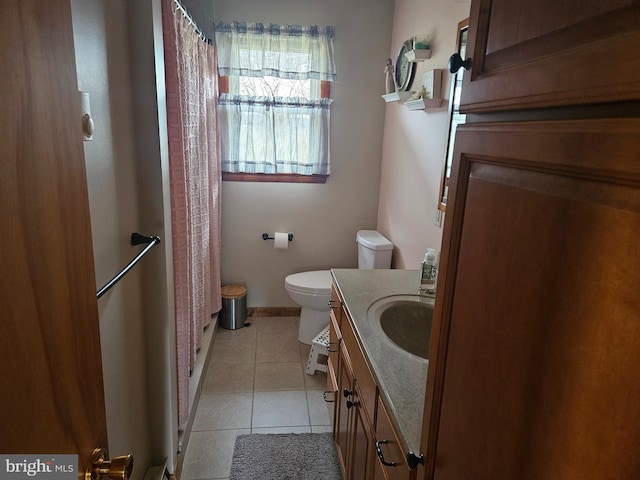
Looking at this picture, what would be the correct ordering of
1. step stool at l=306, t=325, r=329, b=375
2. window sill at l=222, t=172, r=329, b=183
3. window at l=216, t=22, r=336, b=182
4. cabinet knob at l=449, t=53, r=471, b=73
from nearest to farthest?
cabinet knob at l=449, t=53, r=471, b=73 → step stool at l=306, t=325, r=329, b=375 → window at l=216, t=22, r=336, b=182 → window sill at l=222, t=172, r=329, b=183

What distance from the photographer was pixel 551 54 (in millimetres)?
459

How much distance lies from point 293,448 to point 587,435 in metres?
1.80

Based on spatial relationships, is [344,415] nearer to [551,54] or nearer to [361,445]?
[361,445]

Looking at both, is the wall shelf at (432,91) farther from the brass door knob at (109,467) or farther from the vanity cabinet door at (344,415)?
the brass door knob at (109,467)

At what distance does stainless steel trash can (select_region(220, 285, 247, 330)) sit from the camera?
10.1ft

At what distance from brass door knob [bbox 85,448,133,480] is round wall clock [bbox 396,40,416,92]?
234 cm

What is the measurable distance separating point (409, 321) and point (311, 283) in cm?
126

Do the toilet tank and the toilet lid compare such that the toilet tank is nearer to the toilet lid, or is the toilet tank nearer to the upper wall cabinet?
the toilet lid

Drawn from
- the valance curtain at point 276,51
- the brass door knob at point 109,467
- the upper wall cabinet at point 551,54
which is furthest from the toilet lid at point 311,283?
the upper wall cabinet at point 551,54

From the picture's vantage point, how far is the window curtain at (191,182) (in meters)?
1.74

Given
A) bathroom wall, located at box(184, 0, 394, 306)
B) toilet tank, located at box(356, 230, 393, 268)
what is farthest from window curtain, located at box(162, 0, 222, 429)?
toilet tank, located at box(356, 230, 393, 268)

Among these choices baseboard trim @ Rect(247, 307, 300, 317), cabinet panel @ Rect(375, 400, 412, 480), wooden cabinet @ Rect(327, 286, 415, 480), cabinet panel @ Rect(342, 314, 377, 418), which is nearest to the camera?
cabinet panel @ Rect(375, 400, 412, 480)

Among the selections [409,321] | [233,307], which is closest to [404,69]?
[409,321]

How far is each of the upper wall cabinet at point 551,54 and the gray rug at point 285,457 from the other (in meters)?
1.74
